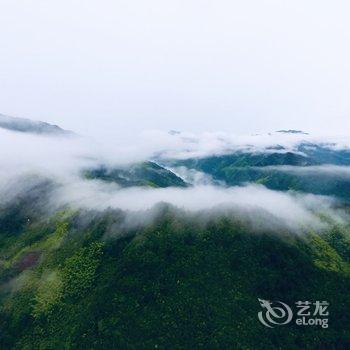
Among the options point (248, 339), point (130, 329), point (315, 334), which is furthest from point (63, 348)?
point (315, 334)

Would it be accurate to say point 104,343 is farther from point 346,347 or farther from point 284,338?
point 346,347

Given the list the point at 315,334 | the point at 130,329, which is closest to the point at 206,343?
the point at 130,329

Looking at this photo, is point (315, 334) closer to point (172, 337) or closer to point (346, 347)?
point (346, 347)

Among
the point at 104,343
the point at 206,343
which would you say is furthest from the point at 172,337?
the point at 104,343

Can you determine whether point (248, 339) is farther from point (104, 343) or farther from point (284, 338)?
point (104, 343)

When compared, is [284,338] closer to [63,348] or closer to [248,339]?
[248,339]
